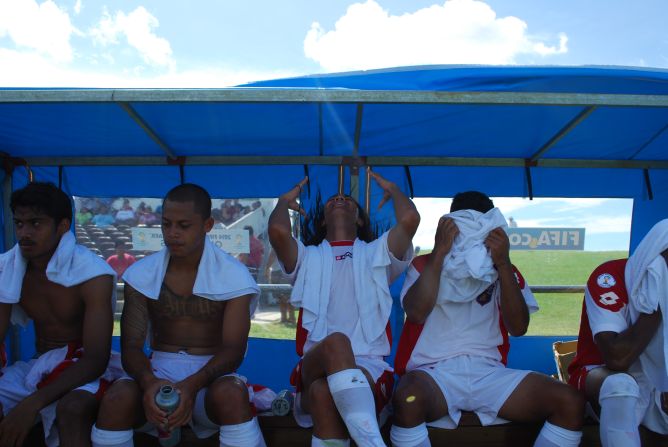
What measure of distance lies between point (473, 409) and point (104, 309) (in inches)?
75.0

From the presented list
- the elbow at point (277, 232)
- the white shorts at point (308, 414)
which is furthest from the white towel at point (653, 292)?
the elbow at point (277, 232)

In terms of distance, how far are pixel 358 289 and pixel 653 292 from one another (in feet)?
4.77

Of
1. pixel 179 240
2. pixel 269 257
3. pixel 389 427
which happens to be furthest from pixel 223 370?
pixel 269 257

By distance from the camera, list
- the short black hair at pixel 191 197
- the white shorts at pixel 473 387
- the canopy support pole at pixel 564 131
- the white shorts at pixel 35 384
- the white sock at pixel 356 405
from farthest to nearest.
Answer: the canopy support pole at pixel 564 131 → the short black hair at pixel 191 197 → the white shorts at pixel 473 387 → the white shorts at pixel 35 384 → the white sock at pixel 356 405

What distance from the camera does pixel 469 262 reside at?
271 centimetres

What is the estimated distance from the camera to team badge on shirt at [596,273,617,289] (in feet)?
8.75

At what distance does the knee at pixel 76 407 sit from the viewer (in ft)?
7.60

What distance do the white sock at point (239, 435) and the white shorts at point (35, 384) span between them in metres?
0.68

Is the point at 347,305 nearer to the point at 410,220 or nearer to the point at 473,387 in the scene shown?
the point at 410,220

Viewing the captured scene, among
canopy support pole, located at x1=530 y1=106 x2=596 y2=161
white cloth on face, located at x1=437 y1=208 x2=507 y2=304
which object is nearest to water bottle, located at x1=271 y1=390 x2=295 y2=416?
white cloth on face, located at x1=437 y1=208 x2=507 y2=304

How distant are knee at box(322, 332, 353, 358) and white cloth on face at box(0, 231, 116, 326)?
4.03 feet

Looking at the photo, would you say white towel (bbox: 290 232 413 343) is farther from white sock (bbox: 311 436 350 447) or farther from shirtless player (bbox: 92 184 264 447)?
white sock (bbox: 311 436 350 447)

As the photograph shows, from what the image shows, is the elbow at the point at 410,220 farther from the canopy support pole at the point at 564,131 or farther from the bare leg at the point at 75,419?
the bare leg at the point at 75,419

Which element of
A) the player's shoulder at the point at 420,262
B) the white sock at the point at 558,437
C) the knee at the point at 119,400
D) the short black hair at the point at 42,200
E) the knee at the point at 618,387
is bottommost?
the white sock at the point at 558,437
